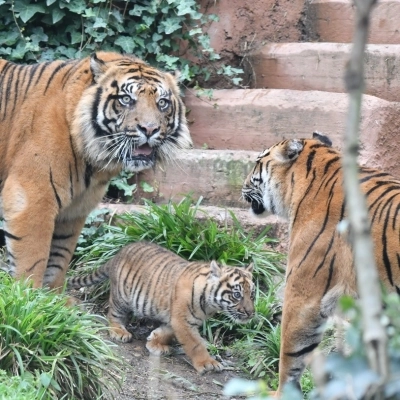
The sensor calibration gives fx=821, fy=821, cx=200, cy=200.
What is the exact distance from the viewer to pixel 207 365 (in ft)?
18.9

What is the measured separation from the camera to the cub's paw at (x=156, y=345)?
234 inches

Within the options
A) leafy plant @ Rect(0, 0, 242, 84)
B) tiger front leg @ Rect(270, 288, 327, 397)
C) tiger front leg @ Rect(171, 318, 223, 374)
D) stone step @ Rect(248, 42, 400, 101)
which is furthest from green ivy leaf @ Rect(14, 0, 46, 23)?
tiger front leg @ Rect(270, 288, 327, 397)

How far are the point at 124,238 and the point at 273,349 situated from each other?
5.86 ft

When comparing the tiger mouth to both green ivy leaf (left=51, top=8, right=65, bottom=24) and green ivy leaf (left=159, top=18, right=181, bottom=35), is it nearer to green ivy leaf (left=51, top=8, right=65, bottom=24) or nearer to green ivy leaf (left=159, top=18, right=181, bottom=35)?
green ivy leaf (left=159, top=18, right=181, bottom=35)

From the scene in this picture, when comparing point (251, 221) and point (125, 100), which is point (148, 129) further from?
point (251, 221)

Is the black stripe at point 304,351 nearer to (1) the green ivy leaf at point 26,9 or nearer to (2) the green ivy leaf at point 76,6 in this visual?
(2) the green ivy leaf at point 76,6

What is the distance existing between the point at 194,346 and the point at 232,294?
45cm

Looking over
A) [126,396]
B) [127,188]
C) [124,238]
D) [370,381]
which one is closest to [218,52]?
[127,188]

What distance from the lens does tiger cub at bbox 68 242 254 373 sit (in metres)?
5.84

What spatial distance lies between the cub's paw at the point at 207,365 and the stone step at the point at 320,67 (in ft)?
11.0

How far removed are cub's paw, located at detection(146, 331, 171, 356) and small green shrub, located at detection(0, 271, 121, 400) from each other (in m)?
1.21

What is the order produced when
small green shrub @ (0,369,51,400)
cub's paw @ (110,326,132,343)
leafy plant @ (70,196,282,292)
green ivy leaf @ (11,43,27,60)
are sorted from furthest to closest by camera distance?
green ivy leaf @ (11,43,27,60) → leafy plant @ (70,196,282,292) → cub's paw @ (110,326,132,343) → small green shrub @ (0,369,51,400)

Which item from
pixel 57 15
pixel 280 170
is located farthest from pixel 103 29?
pixel 280 170

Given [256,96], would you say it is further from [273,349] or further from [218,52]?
[273,349]
